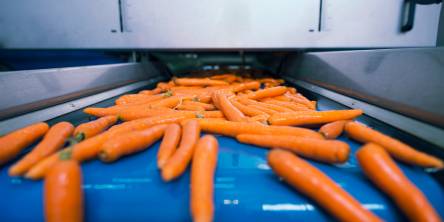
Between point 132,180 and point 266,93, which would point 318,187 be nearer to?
point 132,180

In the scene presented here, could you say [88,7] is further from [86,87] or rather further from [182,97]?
[182,97]

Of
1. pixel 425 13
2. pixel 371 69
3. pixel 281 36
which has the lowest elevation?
pixel 371 69

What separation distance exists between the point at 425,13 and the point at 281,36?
1.34 m

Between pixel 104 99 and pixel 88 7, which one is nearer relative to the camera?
pixel 104 99

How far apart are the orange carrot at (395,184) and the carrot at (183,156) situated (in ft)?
1.68

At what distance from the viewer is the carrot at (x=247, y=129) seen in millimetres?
907

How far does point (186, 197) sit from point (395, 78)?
117cm

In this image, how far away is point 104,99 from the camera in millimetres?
1751

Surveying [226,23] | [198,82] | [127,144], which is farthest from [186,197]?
[226,23]

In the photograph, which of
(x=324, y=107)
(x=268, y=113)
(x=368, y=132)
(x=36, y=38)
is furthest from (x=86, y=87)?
(x=368, y=132)

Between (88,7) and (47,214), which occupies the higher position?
(88,7)

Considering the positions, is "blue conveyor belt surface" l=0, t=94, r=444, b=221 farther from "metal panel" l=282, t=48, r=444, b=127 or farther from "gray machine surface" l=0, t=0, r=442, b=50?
"gray machine surface" l=0, t=0, r=442, b=50

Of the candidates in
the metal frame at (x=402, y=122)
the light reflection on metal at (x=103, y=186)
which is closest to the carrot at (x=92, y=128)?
the light reflection on metal at (x=103, y=186)

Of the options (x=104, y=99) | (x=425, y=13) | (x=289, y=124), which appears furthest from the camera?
(x=425, y=13)
